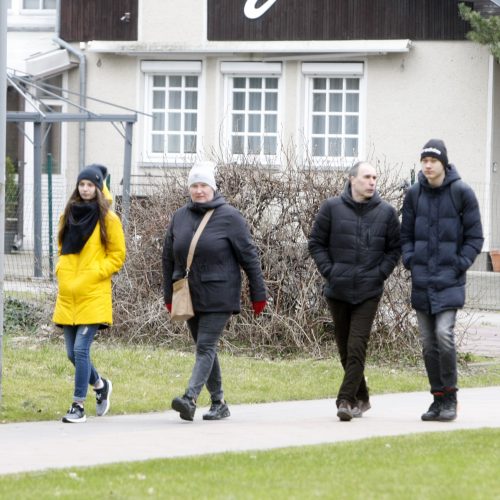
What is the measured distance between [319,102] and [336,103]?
13.7 inches

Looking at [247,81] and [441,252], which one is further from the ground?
[247,81]

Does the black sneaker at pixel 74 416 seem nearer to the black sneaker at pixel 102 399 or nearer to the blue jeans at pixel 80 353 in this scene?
the blue jeans at pixel 80 353

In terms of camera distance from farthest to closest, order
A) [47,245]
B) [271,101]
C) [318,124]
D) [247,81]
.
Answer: [247,81] → [271,101] → [318,124] → [47,245]

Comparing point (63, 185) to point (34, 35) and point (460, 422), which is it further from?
point (460, 422)

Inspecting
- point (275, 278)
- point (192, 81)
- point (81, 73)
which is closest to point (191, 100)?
point (192, 81)

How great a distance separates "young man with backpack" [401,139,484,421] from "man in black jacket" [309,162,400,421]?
183 millimetres

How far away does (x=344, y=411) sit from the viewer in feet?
33.3

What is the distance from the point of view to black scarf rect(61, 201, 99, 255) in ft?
33.7

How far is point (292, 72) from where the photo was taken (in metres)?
28.2

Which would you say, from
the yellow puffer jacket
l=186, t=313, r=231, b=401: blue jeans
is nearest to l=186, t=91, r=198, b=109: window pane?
A: the yellow puffer jacket

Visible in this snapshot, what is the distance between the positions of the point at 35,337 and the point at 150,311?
1.23 m

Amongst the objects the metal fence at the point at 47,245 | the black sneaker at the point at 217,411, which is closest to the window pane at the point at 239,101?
the metal fence at the point at 47,245

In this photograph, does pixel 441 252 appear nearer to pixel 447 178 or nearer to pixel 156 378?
pixel 447 178

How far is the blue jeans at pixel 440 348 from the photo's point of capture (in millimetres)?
10141
